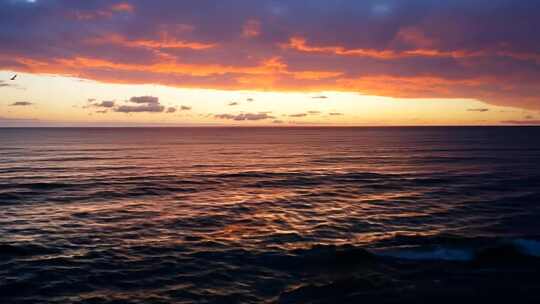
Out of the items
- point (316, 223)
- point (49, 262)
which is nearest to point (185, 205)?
point (316, 223)

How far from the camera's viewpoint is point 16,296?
1850 cm

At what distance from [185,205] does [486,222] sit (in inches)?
1072

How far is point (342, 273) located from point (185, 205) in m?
21.9

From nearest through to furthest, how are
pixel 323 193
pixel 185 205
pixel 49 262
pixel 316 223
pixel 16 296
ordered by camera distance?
pixel 16 296 → pixel 49 262 → pixel 316 223 → pixel 185 205 → pixel 323 193

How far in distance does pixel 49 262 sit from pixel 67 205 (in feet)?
55.1

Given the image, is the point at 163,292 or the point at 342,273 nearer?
the point at 163,292

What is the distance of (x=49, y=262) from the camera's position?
2306 cm

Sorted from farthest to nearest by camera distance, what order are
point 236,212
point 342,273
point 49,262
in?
point 236,212 → point 49,262 → point 342,273

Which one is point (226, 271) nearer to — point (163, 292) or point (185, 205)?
point (163, 292)

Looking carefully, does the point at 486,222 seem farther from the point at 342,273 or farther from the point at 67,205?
the point at 67,205

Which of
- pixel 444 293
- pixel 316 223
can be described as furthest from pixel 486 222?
pixel 444 293

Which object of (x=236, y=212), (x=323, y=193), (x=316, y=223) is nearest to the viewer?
(x=316, y=223)

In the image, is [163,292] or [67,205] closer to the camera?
[163,292]

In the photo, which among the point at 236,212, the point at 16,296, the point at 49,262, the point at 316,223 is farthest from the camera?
the point at 236,212
